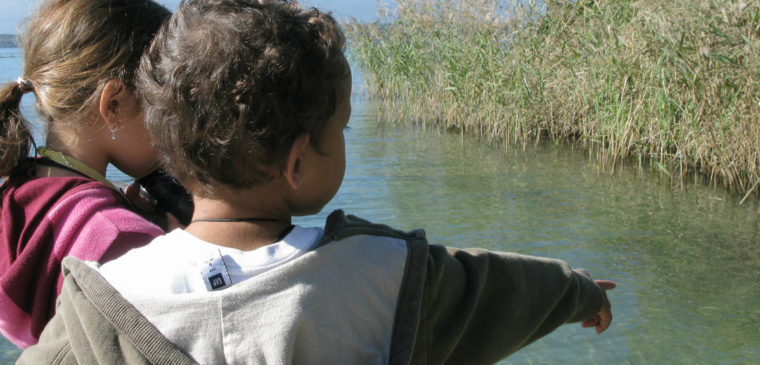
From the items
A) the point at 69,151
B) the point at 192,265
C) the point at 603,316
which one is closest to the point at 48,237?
the point at 69,151

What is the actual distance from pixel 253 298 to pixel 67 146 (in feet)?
2.53

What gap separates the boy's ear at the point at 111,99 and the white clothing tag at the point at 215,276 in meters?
0.62

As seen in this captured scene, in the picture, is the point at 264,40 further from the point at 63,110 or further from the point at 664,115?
the point at 664,115

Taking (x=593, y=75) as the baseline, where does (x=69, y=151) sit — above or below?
below

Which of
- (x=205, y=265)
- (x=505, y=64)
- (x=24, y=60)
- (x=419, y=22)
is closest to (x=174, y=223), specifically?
(x=24, y=60)

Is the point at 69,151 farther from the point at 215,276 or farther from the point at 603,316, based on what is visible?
the point at 603,316

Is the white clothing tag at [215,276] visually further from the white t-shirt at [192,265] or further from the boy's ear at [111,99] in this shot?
the boy's ear at [111,99]

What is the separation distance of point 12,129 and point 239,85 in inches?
30.0

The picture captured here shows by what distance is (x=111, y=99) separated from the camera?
1.49 metres

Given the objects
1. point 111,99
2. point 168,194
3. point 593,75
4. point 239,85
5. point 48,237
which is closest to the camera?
point 239,85

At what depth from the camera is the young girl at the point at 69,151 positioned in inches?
54.3

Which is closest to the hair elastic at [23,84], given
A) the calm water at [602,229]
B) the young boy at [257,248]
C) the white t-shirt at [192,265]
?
the young boy at [257,248]

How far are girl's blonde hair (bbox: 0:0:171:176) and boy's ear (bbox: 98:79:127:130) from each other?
0.01m

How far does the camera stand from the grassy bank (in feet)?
17.2
